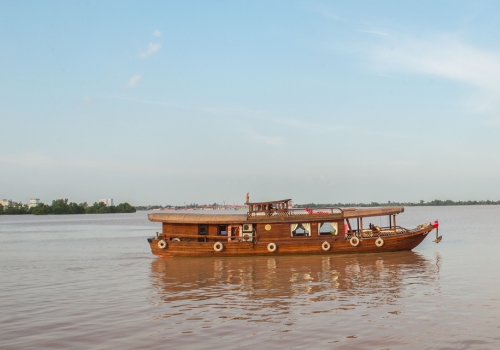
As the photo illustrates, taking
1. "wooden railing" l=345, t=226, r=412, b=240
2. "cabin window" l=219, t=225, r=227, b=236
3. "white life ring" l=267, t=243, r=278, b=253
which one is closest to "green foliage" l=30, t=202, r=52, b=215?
"cabin window" l=219, t=225, r=227, b=236

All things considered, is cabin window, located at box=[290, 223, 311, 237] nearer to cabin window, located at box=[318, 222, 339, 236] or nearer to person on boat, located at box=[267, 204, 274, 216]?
cabin window, located at box=[318, 222, 339, 236]

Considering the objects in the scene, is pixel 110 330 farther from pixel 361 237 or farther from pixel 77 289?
pixel 361 237

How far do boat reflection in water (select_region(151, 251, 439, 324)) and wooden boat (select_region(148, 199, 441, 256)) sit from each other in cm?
55

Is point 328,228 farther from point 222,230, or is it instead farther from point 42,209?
point 42,209

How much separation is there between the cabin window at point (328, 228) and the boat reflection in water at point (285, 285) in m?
1.32

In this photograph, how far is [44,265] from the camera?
24.3 metres

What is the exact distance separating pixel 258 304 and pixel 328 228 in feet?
42.4

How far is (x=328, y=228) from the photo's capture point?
2591cm

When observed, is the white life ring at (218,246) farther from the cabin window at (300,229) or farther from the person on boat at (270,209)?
the cabin window at (300,229)

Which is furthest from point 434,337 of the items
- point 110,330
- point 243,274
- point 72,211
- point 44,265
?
point 72,211

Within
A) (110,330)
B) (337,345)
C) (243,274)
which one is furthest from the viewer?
(243,274)

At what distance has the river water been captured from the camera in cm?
1020

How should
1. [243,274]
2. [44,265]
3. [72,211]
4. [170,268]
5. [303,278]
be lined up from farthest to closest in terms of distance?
1. [72,211]
2. [44,265]
3. [170,268]
4. [243,274]
5. [303,278]

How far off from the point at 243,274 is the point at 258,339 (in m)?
9.61
